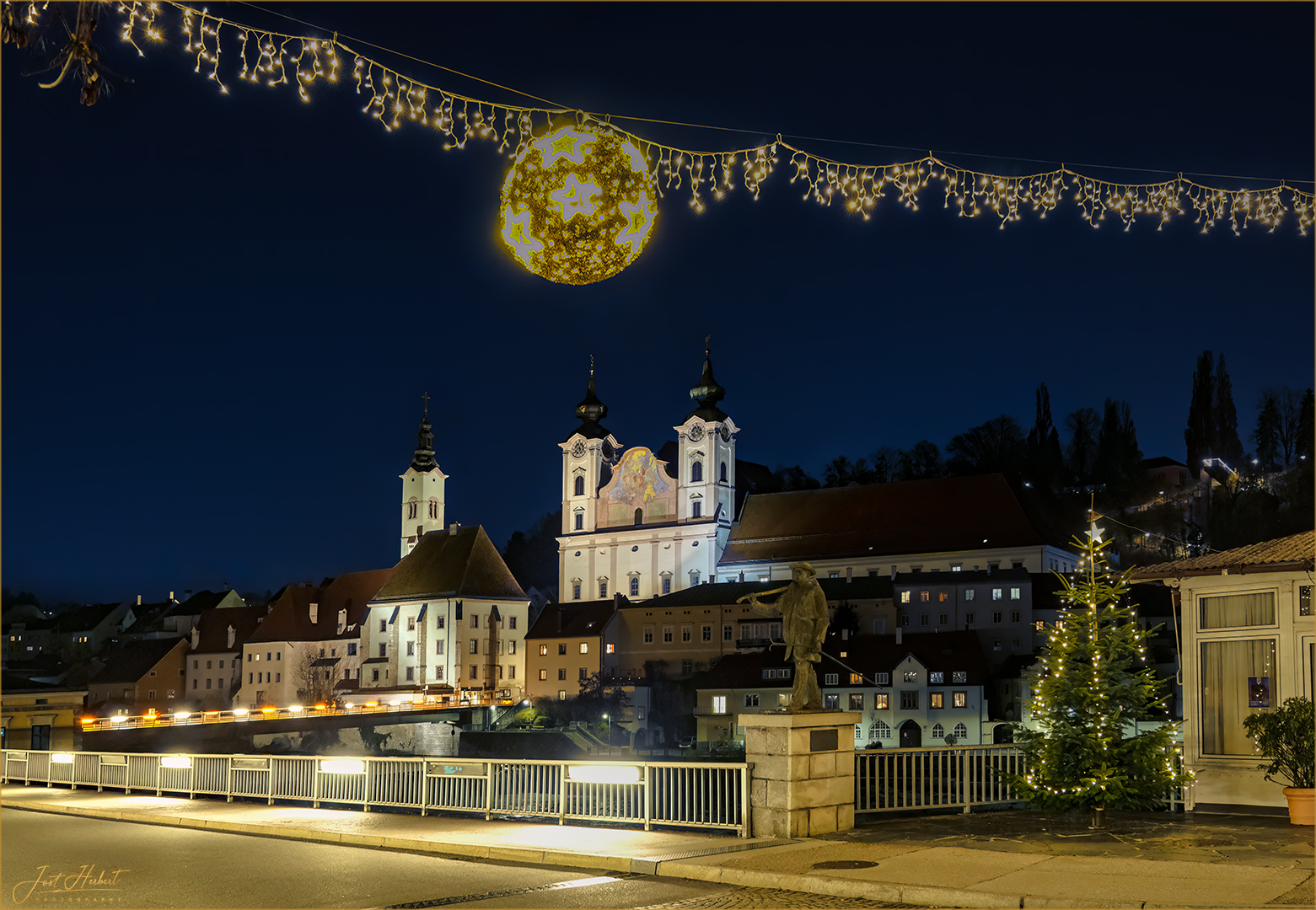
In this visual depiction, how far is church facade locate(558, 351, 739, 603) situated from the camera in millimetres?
91688

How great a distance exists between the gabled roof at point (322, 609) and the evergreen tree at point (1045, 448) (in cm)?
5497

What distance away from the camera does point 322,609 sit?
98.4 meters

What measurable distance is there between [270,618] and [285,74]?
9103cm

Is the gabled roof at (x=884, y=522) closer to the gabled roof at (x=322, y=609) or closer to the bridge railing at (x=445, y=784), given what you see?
the gabled roof at (x=322, y=609)

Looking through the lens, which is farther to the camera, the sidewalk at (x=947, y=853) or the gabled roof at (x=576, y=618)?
the gabled roof at (x=576, y=618)

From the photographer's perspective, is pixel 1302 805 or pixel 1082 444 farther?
pixel 1082 444

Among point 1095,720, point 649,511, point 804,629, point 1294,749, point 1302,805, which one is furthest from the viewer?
point 649,511

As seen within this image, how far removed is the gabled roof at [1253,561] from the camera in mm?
14391

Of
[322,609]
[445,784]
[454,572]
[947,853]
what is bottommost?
[322,609]

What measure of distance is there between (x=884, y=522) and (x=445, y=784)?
238 ft

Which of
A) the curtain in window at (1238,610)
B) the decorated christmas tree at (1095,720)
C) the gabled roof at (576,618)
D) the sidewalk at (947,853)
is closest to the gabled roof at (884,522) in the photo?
the gabled roof at (576,618)

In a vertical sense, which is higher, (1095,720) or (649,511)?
(649,511)

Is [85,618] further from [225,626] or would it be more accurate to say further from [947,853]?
[947,853]

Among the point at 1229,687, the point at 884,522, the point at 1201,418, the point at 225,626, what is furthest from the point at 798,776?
the point at 225,626
